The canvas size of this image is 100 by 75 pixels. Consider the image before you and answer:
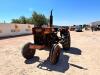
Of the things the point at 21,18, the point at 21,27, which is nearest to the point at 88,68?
the point at 21,27

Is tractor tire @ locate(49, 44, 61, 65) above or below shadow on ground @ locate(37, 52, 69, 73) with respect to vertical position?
above

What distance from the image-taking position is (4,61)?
811 cm

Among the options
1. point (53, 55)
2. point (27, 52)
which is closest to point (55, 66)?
point (53, 55)

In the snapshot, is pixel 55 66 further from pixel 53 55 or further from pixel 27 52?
pixel 27 52

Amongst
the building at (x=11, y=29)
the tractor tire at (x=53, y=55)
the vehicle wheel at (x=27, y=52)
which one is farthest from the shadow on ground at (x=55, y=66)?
the building at (x=11, y=29)

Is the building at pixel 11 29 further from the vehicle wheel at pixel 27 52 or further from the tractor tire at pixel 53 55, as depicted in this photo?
the tractor tire at pixel 53 55

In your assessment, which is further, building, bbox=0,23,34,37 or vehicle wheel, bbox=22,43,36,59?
building, bbox=0,23,34,37

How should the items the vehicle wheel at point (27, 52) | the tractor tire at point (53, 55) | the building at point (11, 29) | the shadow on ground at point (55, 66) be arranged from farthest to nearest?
the building at point (11, 29) < the vehicle wheel at point (27, 52) < the tractor tire at point (53, 55) < the shadow on ground at point (55, 66)

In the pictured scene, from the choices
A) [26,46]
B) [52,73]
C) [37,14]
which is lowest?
[52,73]

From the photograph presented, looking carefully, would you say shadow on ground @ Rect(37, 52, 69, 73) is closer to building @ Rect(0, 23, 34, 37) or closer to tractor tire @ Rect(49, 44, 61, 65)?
tractor tire @ Rect(49, 44, 61, 65)

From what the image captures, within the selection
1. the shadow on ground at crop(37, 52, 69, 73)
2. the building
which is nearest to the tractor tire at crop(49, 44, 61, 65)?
the shadow on ground at crop(37, 52, 69, 73)

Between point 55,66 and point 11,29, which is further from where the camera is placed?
point 11,29

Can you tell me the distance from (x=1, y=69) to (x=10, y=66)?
0.53m

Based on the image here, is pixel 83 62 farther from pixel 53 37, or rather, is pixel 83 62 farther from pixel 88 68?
pixel 53 37
